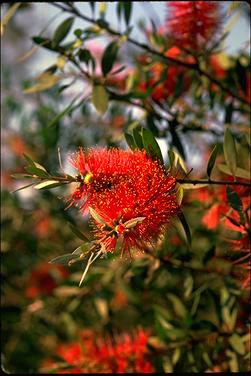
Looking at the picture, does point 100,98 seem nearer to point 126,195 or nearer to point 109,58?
point 109,58

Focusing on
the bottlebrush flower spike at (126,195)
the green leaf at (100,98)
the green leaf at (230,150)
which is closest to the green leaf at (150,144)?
the bottlebrush flower spike at (126,195)

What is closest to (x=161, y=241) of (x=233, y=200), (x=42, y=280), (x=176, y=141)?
(x=233, y=200)

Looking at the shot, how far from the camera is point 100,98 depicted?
4.73 feet

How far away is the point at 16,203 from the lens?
2531 mm

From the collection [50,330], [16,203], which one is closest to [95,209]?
[16,203]

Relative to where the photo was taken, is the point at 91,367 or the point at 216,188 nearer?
the point at 216,188

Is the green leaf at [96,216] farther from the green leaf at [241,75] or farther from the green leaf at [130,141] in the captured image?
the green leaf at [241,75]

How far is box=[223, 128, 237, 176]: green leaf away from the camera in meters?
0.93

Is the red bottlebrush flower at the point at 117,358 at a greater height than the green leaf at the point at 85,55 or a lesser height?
lesser

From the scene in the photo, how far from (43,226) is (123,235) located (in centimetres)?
200

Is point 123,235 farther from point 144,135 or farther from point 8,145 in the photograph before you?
point 8,145

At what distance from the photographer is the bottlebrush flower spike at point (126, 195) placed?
2.61 ft

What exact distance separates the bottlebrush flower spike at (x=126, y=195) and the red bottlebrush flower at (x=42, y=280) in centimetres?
208

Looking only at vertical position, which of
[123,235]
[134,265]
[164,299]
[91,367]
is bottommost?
[164,299]
